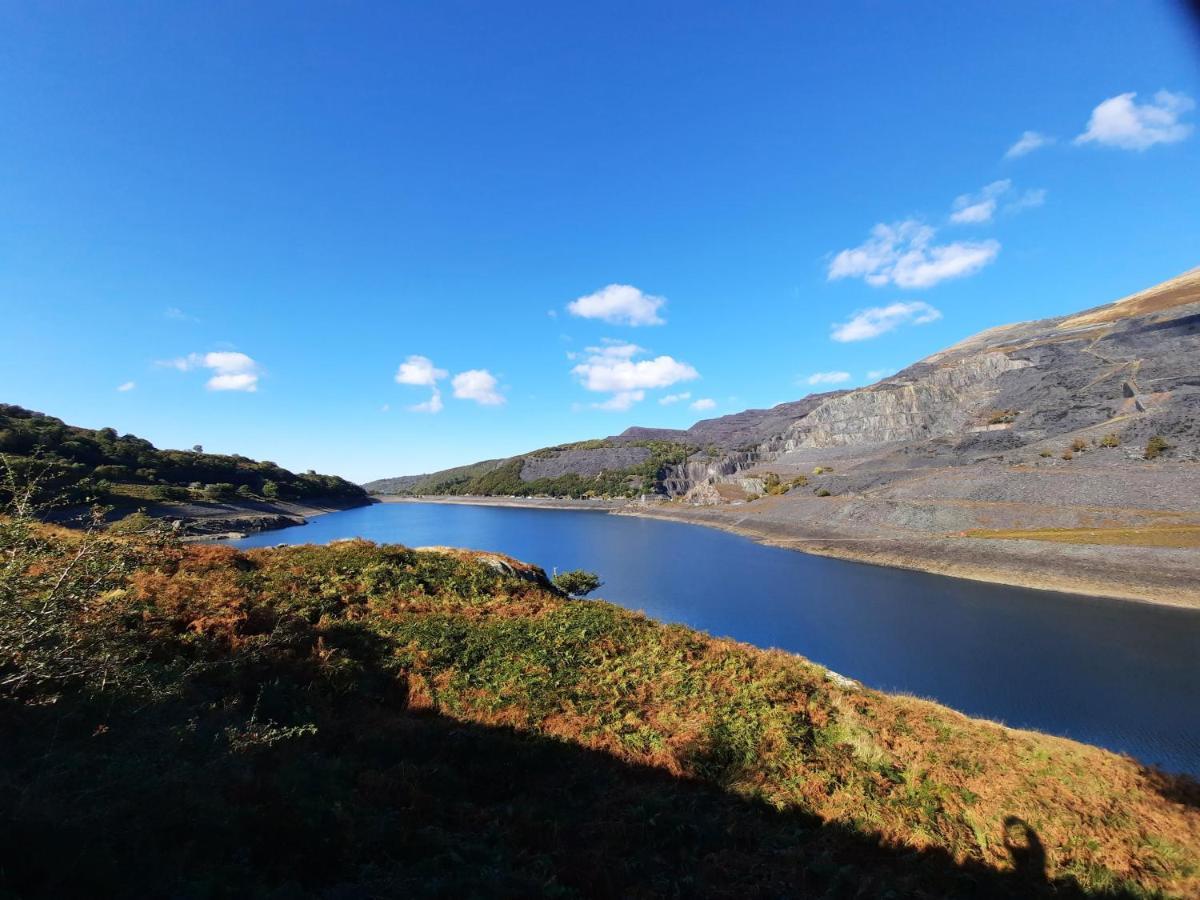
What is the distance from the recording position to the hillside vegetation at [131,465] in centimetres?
7644

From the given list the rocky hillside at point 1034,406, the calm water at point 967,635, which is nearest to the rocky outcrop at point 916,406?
the rocky hillside at point 1034,406

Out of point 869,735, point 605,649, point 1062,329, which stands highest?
point 1062,329

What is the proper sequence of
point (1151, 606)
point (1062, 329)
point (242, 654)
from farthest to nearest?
point (1062, 329)
point (1151, 606)
point (242, 654)

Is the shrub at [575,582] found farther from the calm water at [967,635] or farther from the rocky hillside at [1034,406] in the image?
the rocky hillside at [1034,406]

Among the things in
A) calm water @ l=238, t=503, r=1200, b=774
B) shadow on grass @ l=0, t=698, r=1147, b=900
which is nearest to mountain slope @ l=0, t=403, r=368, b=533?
calm water @ l=238, t=503, r=1200, b=774

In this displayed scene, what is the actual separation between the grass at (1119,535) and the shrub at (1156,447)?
73.9ft

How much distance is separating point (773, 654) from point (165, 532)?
48.1 feet

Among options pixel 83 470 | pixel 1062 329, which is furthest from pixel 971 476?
pixel 83 470

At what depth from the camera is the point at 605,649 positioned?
1410 centimetres

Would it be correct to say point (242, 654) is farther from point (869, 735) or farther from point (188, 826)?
point (869, 735)

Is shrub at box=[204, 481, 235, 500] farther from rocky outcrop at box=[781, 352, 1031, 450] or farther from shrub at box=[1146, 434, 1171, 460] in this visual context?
rocky outcrop at box=[781, 352, 1031, 450]

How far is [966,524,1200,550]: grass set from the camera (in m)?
47.2

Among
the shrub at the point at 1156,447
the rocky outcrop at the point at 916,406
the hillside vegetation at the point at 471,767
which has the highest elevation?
the rocky outcrop at the point at 916,406

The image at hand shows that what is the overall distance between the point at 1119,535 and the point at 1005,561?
1032 cm
